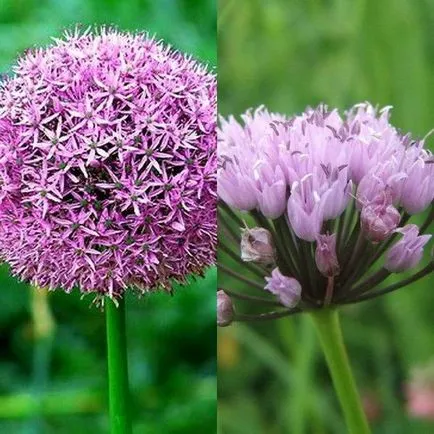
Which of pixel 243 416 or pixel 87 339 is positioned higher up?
pixel 87 339

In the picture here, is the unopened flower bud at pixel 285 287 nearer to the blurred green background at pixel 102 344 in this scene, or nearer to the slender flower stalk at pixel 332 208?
the slender flower stalk at pixel 332 208

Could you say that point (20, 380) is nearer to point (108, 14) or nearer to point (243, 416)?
point (243, 416)

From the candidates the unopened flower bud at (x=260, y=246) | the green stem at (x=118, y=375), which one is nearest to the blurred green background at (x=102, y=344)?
the green stem at (x=118, y=375)

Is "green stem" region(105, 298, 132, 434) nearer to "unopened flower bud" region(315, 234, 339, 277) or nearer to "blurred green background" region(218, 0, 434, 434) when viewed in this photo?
"blurred green background" region(218, 0, 434, 434)

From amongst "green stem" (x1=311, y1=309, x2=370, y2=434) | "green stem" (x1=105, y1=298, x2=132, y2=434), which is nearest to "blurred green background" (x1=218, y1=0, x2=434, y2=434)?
"green stem" (x1=311, y1=309, x2=370, y2=434)

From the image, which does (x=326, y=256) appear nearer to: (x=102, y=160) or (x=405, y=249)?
(x=405, y=249)

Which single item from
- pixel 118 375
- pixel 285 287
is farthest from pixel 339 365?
pixel 118 375

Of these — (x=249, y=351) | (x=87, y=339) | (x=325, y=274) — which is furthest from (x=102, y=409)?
Result: (x=325, y=274)
